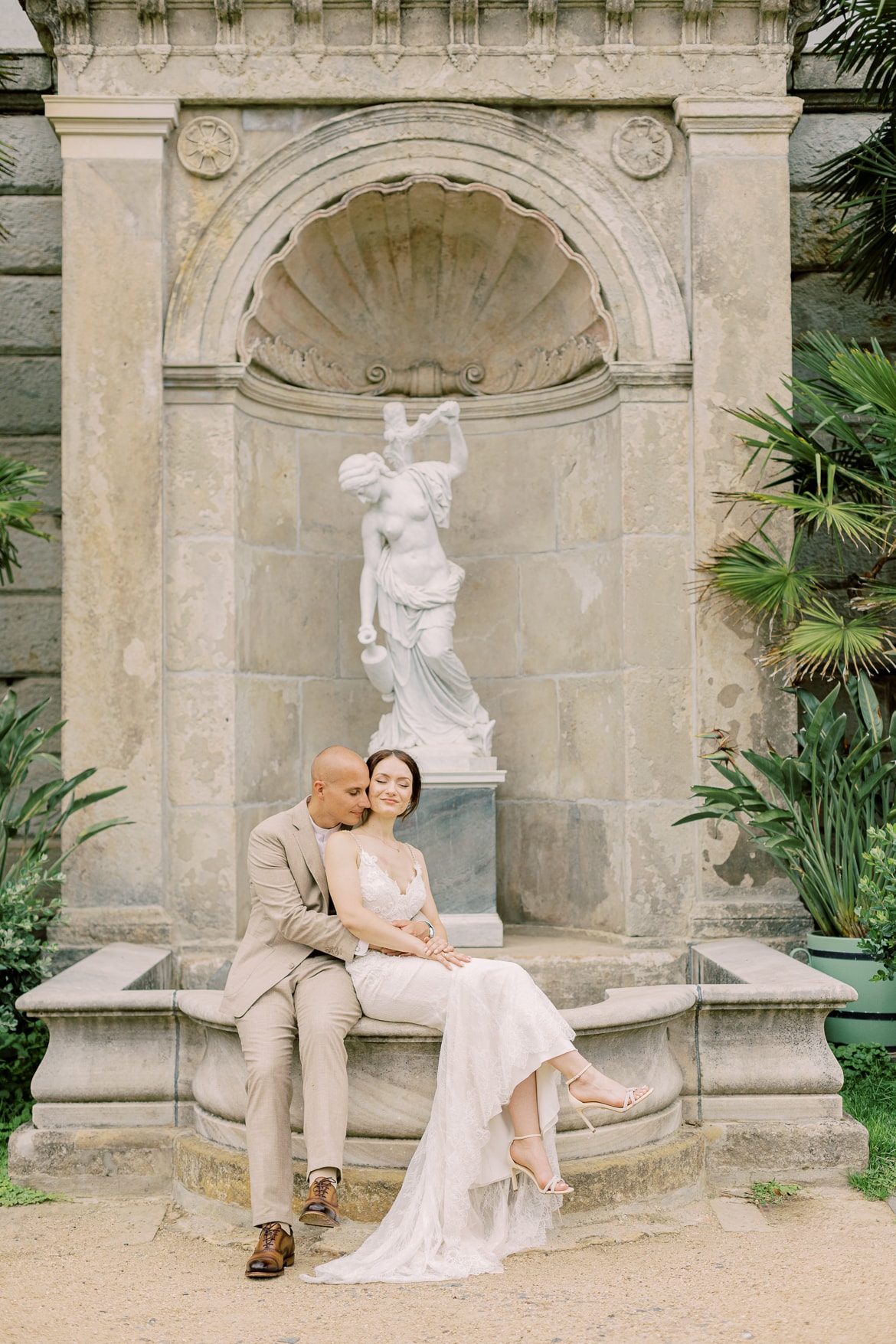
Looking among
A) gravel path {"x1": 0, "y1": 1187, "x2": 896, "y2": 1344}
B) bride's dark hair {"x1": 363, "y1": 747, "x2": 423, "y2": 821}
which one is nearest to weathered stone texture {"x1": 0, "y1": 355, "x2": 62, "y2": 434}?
bride's dark hair {"x1": 363, "y1": 747, "x2": 423, "y2": 821}

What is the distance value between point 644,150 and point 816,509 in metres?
2.31

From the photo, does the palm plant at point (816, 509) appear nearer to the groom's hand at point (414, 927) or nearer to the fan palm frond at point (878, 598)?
the fan palm frond at point (878, 598)

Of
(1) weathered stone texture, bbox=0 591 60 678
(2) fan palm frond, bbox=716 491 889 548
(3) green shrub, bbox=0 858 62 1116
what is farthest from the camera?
(1) weathered stone texture, bbox=0 591 60 678

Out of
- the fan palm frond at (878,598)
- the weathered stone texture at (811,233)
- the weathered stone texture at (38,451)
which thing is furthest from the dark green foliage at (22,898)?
the weathered stone texture at (811,233)

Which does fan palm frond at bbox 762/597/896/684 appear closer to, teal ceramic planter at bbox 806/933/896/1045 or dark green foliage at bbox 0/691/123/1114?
teal ceramic planter at bbox 806/933/896/1045

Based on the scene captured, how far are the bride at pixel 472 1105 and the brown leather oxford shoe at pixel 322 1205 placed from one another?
→ 139 millimetres

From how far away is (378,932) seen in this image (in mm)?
4473

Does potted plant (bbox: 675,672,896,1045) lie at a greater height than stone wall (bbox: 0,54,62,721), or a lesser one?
lesser

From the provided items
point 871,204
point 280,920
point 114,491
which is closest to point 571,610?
point 114,491

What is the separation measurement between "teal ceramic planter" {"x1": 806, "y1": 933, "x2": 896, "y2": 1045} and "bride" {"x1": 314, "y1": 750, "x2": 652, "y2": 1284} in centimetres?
185

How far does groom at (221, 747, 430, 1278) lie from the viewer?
405 centimetres

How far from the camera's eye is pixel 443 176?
713 centimetres

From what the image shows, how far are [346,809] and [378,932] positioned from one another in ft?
1.48

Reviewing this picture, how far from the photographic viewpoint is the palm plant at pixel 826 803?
A: 19.7 ft
